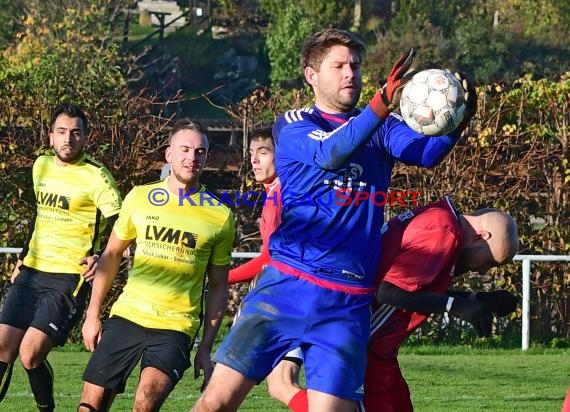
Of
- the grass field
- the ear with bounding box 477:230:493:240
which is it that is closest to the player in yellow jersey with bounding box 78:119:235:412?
the ear with bounding box 477:230:493:240

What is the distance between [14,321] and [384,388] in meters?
3.53

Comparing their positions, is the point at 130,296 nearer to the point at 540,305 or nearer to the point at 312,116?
the point at 312,116

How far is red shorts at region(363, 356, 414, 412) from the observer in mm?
5801

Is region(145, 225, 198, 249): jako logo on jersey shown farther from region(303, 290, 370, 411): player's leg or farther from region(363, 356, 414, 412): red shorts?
region(303, 290, 370, 411): player's leg

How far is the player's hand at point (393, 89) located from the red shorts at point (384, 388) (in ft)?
4.70

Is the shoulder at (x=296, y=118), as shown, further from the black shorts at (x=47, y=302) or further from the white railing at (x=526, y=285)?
the white railing at (x=526, y=285)

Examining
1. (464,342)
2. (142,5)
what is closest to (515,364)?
(464,342)

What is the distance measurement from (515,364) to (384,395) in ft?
20.0

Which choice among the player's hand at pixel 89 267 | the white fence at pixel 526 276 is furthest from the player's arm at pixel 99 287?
the white fence at pixel 526 276

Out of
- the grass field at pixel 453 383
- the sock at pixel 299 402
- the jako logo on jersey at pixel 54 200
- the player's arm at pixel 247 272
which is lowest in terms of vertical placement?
the grass field at pixel 453 383

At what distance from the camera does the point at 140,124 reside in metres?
13.4

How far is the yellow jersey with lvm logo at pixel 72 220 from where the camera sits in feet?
28.1

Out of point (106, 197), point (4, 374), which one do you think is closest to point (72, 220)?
point (106, 197)

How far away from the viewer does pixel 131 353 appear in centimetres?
684
